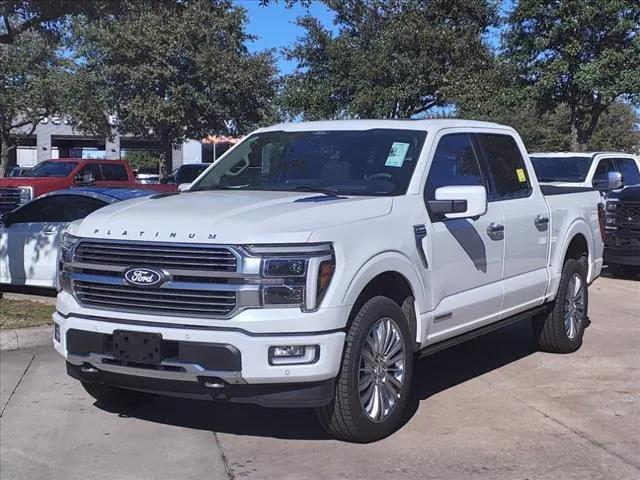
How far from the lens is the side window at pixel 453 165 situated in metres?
5.58

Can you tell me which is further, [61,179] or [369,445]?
[61,179]

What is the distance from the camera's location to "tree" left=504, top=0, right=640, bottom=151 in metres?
17.0

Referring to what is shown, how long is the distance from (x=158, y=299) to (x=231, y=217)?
0.62m

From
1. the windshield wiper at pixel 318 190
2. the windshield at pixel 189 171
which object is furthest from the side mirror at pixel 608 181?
the windshield at pixel 189 171

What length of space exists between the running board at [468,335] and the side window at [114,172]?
15011 millimetres

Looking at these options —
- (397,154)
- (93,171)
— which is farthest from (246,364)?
(93,171)

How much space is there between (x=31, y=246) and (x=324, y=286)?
6.13 meters

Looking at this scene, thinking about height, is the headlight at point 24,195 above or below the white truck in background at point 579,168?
below

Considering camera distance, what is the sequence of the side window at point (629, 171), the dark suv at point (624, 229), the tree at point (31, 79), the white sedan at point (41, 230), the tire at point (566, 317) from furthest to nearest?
the tree at point (31, 79), the side window at point (629, 171), the dark suv at point (624, 229), the white sedan at point (41, 230), the tire at point (566, 317)

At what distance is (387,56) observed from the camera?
1942 cm

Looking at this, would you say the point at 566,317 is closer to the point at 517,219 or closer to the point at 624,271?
the point at 517,219

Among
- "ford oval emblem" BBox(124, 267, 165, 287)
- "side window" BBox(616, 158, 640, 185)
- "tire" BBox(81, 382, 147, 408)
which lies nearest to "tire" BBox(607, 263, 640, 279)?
"side window" BBox(616, 158, 640, 185)

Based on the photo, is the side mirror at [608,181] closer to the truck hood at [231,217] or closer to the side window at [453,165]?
the side window at [453,165]

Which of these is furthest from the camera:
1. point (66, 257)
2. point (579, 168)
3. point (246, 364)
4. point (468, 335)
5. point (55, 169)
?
point (55, 169)
